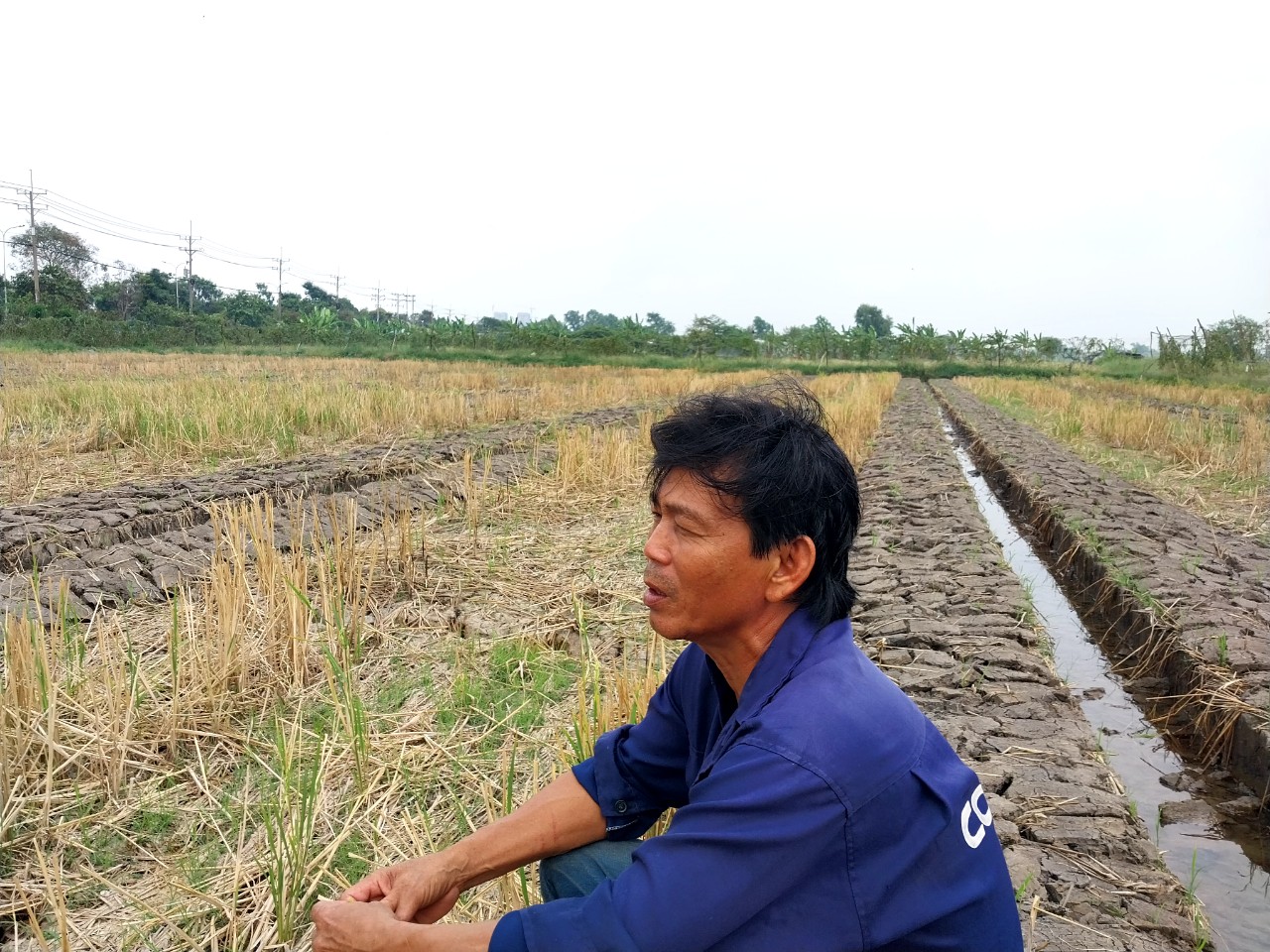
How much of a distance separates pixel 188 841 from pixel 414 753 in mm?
687

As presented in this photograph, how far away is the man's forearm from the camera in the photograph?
6.05 feet

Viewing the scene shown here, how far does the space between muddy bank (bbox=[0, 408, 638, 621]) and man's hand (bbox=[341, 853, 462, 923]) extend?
6.47ft

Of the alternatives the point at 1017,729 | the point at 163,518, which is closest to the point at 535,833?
the point at 1017,729

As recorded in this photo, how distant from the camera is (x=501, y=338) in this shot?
4156 centimetres

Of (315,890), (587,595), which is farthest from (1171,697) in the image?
(315,890)

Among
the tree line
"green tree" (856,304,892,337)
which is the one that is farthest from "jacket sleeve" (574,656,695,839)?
"green tree" (856,304,892,337)

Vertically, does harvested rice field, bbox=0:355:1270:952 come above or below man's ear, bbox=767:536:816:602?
below

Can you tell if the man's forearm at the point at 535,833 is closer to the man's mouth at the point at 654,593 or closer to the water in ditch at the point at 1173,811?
the man's mouth at the point at 654,593

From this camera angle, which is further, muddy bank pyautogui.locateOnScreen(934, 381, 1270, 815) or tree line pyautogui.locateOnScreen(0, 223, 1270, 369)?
tree line pyautogui.locateOnScreen(0, 223, 1270, 369)

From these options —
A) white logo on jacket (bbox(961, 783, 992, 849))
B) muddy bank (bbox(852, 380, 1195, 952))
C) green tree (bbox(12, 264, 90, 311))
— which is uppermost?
green tree (bbox(12, 264, 90, 311))

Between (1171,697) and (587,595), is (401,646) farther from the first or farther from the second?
(1171,697)

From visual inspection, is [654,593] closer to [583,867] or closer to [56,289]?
[583,867]

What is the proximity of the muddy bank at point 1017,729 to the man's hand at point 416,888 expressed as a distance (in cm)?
142

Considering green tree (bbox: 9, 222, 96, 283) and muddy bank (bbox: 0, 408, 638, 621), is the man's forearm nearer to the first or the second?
muddy bank (bbox: 0, 408, 638, 621)
